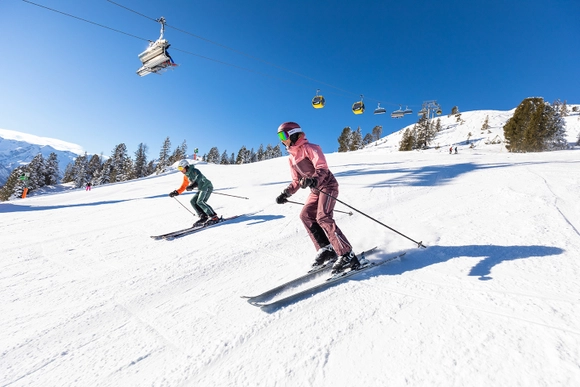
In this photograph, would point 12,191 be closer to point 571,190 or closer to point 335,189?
point 335,189

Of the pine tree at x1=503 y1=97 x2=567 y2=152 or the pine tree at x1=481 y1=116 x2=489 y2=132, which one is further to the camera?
the pine tree at x1=481 y1=116 x2=489 y2=132

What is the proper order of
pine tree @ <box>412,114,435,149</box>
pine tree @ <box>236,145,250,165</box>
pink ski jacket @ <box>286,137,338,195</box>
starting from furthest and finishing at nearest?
pine tree @ <box>236,145,250,165</box>, pine tree @ <box>412,114,435,149</box>, pink ski jacket @ <box>286,137,338,195</box>

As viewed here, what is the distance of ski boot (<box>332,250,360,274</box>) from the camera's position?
3.10 m

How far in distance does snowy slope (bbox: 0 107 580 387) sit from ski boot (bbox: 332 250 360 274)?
8.3 inches

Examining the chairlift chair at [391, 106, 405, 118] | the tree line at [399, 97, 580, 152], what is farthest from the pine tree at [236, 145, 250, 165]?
the tree line at [399, 97, 580, 152]

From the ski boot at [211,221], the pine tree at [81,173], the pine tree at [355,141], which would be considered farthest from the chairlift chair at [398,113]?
the pine tree at [81,173]

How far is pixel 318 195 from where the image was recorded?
11.6 feet

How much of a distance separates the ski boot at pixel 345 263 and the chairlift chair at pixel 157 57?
48.3 ft

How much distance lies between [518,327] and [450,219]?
11.2 feet

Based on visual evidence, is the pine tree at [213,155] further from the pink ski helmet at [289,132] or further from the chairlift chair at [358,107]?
the pink ski helmet at [289,132]

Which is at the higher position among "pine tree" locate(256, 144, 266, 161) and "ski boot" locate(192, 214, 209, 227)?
"pine tree" locate(256, 144, 266, 161)

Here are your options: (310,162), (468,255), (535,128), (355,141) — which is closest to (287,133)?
(310,162)

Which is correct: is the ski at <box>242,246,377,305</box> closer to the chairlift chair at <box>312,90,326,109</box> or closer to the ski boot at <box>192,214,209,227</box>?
the ski boot at <box>192,214,209,227</box>

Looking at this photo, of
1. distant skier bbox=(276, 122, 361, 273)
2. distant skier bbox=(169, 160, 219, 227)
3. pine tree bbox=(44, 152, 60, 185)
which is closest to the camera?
distant skier bbox=(276, 122, 361, 273)
